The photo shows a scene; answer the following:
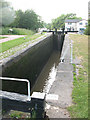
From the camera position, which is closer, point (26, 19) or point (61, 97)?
point (61, 97)

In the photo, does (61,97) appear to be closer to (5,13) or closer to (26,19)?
(5,13)

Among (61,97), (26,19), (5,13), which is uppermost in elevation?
(26,19)

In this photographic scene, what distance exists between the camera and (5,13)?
1802cm

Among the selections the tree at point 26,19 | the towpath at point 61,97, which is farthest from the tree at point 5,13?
the towpath at point 61,97

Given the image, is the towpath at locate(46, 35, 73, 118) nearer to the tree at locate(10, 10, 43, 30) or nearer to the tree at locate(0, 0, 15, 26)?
the tree at locate(0, 0, 15, 26)

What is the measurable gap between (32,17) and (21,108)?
2238cm

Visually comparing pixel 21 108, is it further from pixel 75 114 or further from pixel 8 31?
pixel 8 31

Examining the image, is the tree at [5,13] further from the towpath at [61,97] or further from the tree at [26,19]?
the towpath at [61,97]

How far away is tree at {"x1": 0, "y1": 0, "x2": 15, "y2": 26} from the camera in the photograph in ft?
58.6

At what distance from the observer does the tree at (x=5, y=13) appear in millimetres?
17859

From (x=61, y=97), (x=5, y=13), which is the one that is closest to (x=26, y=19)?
(x=5, y=13)

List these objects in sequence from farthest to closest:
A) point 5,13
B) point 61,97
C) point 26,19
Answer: point 26,19
point 5,13
point 61,97

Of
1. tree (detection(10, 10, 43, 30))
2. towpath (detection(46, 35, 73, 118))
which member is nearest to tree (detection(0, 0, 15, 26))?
tree (detection(10, 10, 43, 30))

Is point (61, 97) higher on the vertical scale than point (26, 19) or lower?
lower
